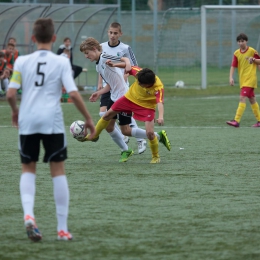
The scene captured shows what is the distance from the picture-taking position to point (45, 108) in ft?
19.4

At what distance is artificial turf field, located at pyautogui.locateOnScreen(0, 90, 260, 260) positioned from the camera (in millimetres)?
5691

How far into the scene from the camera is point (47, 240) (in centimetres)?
596

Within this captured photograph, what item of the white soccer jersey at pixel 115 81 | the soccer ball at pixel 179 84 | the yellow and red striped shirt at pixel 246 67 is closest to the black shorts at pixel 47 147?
the white soccer jersey at pixel 115 81

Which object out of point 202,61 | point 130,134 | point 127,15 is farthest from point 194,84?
point 130,134

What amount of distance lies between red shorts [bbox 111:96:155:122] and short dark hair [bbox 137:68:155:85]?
18.5 inches

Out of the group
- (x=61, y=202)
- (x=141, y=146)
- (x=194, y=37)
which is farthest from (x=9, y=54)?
(x=61, y=202)

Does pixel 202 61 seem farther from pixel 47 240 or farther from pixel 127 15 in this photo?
pixel 47 240

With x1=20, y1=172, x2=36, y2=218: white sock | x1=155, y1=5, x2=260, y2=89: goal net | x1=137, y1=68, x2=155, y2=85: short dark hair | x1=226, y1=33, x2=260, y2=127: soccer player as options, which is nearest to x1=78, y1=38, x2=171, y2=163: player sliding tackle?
x1=137, y1=68, x2=155, y2=85: short dark hair

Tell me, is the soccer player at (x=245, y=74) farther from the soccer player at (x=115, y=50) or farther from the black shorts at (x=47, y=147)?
the black shorts at (x=47, y=147)

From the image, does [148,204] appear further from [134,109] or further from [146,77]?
[134,109]

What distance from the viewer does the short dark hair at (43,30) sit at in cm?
593

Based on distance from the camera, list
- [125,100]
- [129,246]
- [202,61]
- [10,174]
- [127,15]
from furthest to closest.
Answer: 1. [127,15]
2. [202,61]
3. [125,100]
4. [10,174]
5. [129,246]

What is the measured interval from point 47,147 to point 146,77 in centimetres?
410

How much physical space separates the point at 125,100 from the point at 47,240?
15.1 feet
